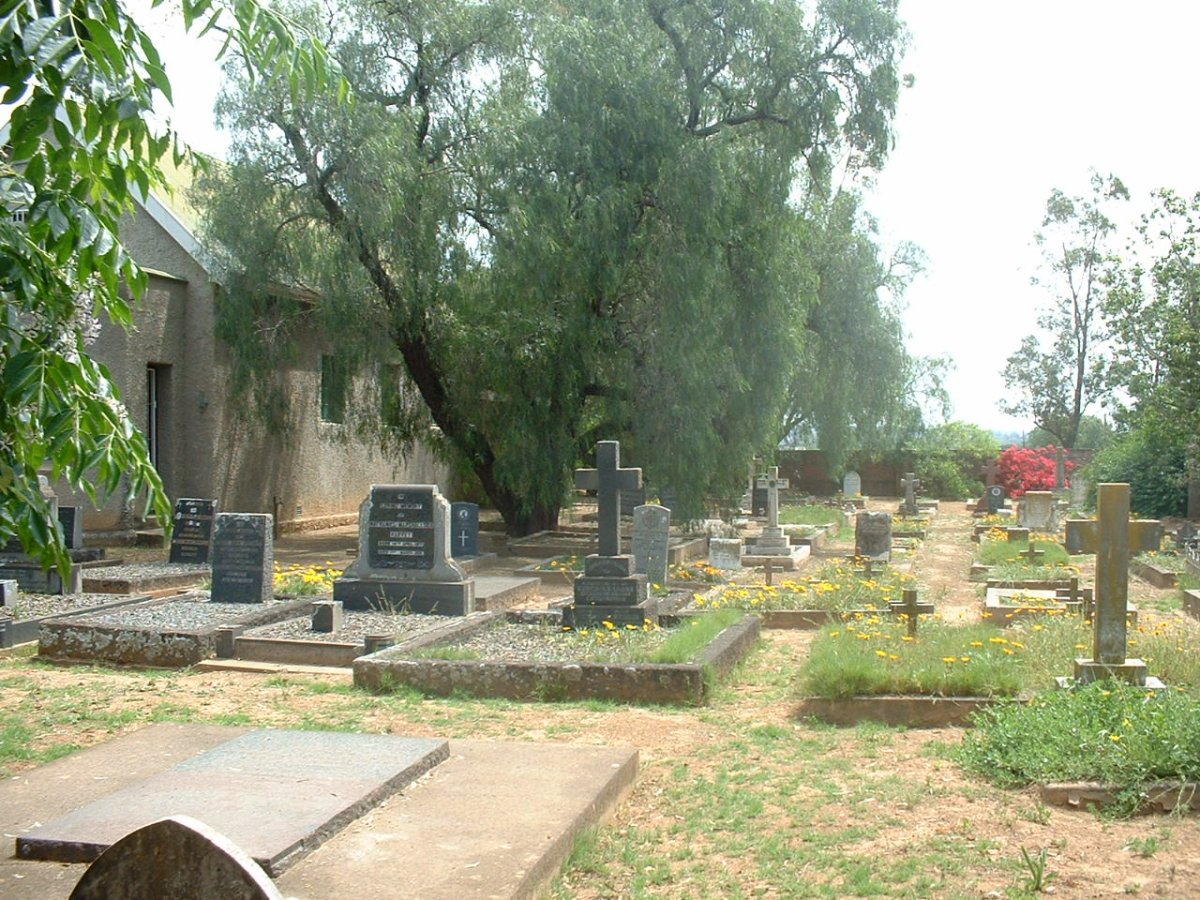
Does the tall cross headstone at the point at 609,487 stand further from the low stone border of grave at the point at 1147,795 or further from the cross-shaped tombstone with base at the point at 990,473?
the cross-shaped tombstone with base at the point at 990,473

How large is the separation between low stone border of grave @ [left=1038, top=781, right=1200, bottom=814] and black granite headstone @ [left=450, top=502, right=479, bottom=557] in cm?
1282

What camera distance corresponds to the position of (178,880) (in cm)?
281

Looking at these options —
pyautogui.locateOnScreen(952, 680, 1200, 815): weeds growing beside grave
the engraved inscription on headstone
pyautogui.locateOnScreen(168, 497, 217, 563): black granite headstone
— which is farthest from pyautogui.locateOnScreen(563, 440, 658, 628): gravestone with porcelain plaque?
pyautogui.locateOnScreen(168, 497, 217, 563): black granite headstone

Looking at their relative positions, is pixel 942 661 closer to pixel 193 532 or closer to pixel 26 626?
pixel 26 626

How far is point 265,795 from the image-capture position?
15.7 feet

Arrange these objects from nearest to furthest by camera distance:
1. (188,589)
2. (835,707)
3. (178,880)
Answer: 1. (178,880)
2. (835,707)
3. (188,589)

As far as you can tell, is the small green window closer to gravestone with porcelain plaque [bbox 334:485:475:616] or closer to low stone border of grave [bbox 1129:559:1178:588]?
gravestone with porcelain plaque [bbox 334:485:475:616]

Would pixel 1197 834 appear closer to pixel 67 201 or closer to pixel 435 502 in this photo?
pixel 67 201

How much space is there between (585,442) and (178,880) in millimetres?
17667

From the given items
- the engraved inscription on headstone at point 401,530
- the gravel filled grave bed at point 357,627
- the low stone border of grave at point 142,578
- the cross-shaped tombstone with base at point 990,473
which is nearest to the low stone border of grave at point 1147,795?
the gravel filled grave bed at point 357,627

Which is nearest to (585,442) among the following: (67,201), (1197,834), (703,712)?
(703,712)

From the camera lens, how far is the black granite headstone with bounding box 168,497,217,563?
1564 centimetres

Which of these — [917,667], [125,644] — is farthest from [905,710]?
[125,644]

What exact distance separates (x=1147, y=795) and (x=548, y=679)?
4390mm
